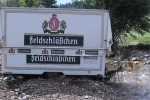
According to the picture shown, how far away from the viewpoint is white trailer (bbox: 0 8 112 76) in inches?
648

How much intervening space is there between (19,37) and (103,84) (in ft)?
9.36

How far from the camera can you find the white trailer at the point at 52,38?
54.0ft

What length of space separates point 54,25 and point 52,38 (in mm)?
393

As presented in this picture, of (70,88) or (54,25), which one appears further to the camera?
(54,25)

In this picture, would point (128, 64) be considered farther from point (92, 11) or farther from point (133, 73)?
point (92, 11)

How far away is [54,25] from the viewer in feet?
54.1

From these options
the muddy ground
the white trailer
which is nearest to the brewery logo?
the white trailer

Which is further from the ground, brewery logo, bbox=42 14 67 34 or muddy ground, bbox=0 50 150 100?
brewery logo, bbox=42 14 67 34

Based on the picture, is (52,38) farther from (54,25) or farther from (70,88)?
(70,88)

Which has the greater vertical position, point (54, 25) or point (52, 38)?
point (54, 25)

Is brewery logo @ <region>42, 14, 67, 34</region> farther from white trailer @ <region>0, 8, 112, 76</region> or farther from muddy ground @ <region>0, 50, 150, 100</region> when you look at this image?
muddy ground @ <region>0, 50, 150, 100</region>

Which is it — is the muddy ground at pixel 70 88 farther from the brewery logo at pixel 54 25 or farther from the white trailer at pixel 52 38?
the brewery logo at pixel 54 25

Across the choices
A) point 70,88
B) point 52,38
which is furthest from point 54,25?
point 70,88

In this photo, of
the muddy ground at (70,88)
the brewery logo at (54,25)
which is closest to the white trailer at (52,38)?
the brewery logo at (54,25)
